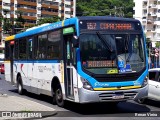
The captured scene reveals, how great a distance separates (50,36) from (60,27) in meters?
1.04

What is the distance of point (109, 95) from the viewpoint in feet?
38.1

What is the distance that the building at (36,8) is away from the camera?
346 feet

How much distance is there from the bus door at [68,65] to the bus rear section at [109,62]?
746 millimetres

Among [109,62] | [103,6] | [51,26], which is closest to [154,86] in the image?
[109,62]

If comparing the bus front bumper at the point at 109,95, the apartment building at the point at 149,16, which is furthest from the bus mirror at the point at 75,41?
the apartment building at the point at 149,16

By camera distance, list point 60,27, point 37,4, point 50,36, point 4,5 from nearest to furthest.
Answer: point 60,27 < point 50,36 < point 4,5 < point 37,4

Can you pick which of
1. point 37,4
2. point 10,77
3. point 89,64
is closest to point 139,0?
point 37,4

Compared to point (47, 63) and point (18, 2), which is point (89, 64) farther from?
point (18, 2)

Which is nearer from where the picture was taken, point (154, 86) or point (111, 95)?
point (111, 95)

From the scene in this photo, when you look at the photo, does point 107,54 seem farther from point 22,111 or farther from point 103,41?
point 22,111

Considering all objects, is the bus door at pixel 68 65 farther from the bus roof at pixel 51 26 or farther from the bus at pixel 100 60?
the bus roof at pixel 51 26

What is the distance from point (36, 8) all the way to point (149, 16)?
117ft

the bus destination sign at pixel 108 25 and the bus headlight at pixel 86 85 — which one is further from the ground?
the bus destination sign at pixel 108 25

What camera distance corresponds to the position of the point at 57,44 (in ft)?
44.3
